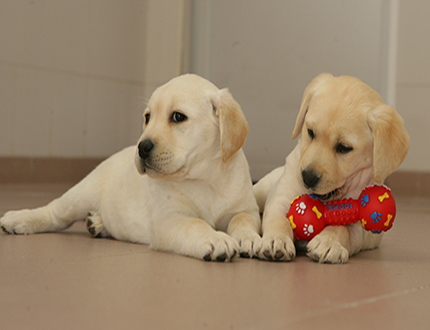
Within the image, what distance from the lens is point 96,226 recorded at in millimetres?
2824

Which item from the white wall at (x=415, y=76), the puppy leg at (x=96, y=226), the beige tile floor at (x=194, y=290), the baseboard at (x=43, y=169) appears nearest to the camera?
the beige tile floor at (x=194, y=290)

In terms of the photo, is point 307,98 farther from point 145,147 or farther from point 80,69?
point 80,69

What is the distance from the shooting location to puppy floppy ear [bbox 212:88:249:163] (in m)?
2.47

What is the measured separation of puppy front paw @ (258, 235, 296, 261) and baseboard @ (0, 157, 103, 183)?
13.7 feet

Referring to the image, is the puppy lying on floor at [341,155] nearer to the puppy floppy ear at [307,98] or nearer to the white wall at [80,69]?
the puppy floppy ear at [307,98]

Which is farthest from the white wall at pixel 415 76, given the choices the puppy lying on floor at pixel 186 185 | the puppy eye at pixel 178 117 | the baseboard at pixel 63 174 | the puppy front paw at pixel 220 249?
the puppy front paw at pixel 220 249

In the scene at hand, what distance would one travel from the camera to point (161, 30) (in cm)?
752

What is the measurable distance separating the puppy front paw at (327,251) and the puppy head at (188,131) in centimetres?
55

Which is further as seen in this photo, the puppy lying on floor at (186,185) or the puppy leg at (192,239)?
the puppy lying on floor at (186,185)

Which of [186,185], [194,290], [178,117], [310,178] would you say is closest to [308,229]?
[310,178]

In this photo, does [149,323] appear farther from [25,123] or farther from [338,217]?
[25,123]

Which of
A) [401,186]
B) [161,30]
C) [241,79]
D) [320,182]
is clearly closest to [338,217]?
[320,182]

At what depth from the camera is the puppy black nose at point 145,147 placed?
2363 millimetres

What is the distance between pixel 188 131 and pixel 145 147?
0.21m
